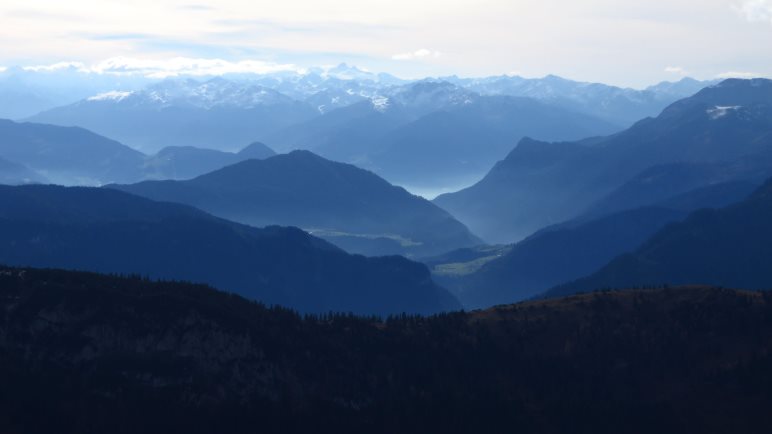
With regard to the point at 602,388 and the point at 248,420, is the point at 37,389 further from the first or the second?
the point at 602,388

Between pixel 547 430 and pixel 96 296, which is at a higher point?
pixel 96 296

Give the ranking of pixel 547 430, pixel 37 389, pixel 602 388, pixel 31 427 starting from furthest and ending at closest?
1. pixel 602 388
2. pixel 547 430
3. pixel 37 389
4. pixel 31 427

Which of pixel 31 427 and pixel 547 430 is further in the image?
pixel 547 430

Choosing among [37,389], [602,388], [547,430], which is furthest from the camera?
[602,388]

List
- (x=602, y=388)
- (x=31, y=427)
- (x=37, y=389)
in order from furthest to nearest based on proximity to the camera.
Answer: (x=602, y=388) < (x=37, y=389) < (x=31, y=427)

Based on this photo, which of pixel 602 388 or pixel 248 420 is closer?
pixel 248 420

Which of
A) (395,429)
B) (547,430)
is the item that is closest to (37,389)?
(395,429)

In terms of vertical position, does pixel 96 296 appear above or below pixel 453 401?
above

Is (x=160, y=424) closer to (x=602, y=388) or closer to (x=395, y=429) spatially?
(x=395, y=429)

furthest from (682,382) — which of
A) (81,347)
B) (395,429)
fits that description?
(81,347)
